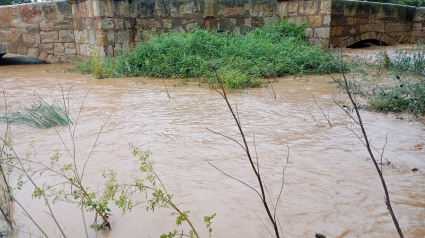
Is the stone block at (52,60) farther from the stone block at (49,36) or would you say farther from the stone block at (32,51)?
the stone block at (49,36)

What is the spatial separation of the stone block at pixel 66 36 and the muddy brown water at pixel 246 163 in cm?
504

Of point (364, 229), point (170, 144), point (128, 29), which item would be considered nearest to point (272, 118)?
point (170, 144)

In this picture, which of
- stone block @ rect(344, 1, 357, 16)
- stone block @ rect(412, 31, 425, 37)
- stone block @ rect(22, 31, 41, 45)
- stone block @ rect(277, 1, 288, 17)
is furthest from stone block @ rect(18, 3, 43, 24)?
stone block @ rect(412, 31, 425, 37)

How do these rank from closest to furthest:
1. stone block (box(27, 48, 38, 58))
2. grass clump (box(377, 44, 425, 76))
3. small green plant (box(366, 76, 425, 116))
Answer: small green plant (box(366, 76, 425, 116)) < grass clump (box(377, 44, 425, 76)) < stone block (box(27, 48, 38, 58))

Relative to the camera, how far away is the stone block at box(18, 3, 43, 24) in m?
→ 9.04

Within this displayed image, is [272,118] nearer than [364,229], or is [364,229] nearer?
[364,229]

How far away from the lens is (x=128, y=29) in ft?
28.6

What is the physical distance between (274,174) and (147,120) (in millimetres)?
1938

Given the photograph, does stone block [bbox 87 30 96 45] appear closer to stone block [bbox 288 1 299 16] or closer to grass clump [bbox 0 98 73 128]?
grass clump [bbox 0 98 73 128]

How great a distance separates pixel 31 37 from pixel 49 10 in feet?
3.05

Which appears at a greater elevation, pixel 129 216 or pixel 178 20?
pixel 178 20

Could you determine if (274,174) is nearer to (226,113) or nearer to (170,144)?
(170,144)

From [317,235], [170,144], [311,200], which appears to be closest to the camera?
[317,235]

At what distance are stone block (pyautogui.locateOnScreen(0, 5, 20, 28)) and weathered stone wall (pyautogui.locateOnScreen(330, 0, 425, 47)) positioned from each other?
8722 mm
